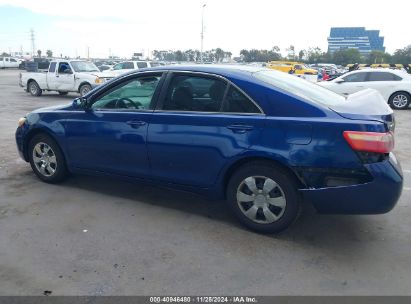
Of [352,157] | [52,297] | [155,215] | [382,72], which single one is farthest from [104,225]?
[382,72]

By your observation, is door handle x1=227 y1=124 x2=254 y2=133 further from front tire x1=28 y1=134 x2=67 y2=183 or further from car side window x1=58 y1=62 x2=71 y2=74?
car side window x1=58 y1=62 x2=71 y2=74

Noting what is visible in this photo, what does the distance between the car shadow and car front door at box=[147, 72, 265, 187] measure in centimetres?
36

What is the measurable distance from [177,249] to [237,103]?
59.0 inches

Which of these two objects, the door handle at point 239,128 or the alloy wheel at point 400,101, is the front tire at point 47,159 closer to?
the door handle at point 239,128

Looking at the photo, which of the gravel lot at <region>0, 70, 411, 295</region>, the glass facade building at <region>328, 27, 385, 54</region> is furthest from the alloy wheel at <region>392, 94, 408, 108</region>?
the glass facade building at <region>328, 27, 385, 54</region>

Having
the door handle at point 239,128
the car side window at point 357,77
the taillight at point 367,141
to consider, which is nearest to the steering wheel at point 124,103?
the door handle at point 239,128

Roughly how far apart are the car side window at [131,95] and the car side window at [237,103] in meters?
0.89

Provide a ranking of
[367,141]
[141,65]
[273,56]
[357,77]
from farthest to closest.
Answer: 1. [273,56]
2. [141,65]
3. [357,77]
4. [367,141]

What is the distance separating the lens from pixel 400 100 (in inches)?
566

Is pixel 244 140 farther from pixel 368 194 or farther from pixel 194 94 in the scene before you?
pixel 368 194

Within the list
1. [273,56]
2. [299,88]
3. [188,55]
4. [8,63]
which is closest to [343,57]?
[273,56]

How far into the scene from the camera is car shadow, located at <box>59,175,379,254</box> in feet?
12.3

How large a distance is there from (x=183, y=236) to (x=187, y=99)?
1405 millimetres

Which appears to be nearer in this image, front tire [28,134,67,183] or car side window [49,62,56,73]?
front tire [28,134,67,183]
